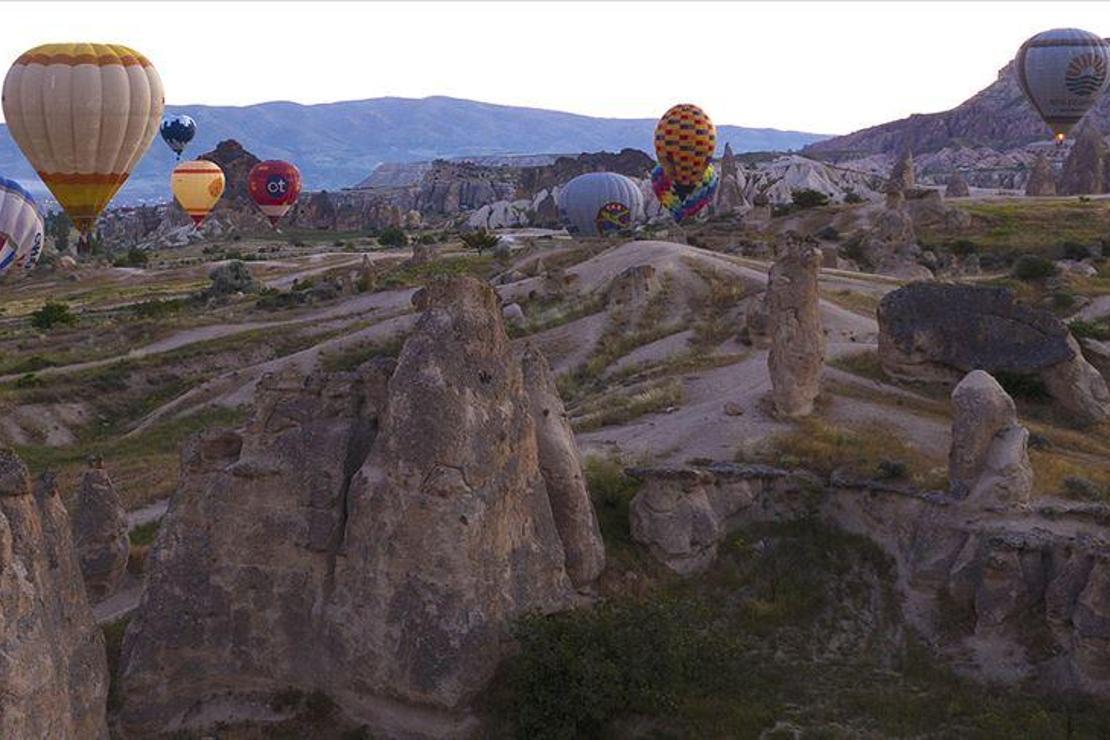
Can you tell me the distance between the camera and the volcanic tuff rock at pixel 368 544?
15.7 metres

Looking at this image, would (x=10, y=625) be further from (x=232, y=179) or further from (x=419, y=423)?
(x=232, y=179)

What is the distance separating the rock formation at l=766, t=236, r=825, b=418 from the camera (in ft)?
79.1

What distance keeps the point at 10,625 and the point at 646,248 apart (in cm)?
3584

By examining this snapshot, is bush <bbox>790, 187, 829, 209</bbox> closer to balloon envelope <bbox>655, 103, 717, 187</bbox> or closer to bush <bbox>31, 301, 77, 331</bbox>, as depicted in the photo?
balloon envelope <bbox>655, 103, 717, 187</bbox>

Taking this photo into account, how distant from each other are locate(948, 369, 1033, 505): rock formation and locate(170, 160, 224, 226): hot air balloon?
2847 inches

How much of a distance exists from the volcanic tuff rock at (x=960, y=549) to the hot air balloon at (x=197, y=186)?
69.1 meters

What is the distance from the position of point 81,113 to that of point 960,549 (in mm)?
35636

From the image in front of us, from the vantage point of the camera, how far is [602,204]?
75312mm

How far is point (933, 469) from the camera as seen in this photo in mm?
20844

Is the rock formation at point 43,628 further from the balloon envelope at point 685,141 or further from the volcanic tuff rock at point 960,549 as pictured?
the balloon envelope at point 685,141

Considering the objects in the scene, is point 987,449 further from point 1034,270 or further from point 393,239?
point 393,239

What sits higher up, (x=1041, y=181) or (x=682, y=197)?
(x=1041, y=181)

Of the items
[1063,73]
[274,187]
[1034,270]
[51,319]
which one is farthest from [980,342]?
[274,187]

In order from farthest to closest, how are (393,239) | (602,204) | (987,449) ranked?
(393,239) → (602,204) → (987,449)
